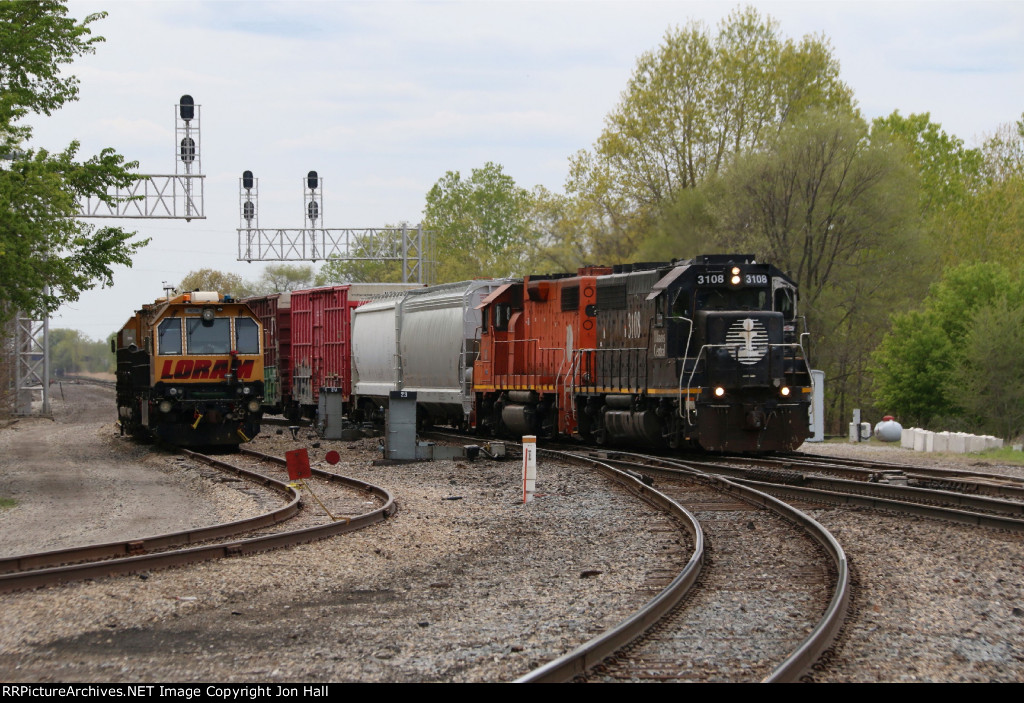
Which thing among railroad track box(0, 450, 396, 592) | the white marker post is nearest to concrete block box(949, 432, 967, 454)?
the white marker post

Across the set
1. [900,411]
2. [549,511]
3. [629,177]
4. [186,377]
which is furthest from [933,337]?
[549,511]

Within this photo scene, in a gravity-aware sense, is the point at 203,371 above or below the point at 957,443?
above

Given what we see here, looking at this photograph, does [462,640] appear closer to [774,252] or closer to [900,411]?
[774,252]

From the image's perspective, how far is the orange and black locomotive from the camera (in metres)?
21.5

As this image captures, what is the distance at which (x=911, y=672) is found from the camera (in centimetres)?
606

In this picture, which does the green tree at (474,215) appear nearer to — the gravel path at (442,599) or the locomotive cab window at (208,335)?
the locomotive cab window at (208,335)

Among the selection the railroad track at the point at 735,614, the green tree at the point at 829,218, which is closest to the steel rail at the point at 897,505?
the railroad track at the point at 735,614

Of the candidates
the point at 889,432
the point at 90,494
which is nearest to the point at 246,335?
the point at 90,494

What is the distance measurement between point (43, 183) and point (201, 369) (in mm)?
5503

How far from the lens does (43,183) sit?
17266 millimetres

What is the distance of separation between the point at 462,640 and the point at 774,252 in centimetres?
3610

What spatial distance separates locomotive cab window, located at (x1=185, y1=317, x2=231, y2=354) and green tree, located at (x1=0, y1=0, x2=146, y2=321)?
1934 mm

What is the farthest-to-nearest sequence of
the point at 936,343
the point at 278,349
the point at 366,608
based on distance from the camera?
the point at 936,343 < the point at 278,349 < the point at 366,608

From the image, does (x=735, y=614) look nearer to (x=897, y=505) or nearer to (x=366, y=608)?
(x=366, y=608)
